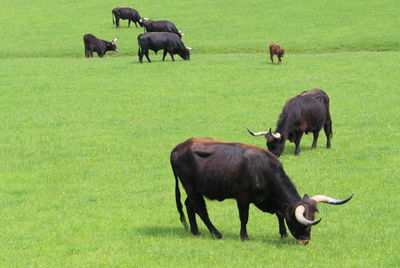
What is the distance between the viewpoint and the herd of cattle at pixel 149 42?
133 ft

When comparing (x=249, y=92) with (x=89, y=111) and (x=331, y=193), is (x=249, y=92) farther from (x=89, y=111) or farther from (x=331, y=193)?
(x=331, y=193)

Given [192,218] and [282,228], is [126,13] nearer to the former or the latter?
[192,218]

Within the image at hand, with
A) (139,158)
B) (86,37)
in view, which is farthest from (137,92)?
(86,37)

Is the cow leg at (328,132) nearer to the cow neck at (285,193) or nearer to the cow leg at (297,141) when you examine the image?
the cow leg at (297,141)

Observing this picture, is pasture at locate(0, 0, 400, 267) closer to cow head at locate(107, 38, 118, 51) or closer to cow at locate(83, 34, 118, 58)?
cow head at locate(107, 38, 118, 51)

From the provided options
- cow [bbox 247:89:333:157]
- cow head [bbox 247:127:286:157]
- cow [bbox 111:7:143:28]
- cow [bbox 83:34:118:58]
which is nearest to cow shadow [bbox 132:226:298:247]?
cow head [bbox 247:127:286:157]

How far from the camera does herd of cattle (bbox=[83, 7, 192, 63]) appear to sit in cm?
4050

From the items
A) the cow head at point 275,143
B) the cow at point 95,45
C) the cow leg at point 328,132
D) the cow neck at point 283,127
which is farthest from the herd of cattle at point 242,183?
the cow at point 95,45

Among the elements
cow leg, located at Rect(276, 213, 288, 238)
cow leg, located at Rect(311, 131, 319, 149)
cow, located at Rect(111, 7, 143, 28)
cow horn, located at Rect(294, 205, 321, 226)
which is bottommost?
cow, located at Rect(111, 7, 143, 28)

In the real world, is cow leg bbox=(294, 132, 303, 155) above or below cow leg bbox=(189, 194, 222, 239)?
below

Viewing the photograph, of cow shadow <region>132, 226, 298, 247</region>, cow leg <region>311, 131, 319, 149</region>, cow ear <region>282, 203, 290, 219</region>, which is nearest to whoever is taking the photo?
cow ear <region>282, 203, 290, 219</region>

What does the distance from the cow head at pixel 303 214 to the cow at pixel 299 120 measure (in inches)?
276

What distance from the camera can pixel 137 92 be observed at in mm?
31578

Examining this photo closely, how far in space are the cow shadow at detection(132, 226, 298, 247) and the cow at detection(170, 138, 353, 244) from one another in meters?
0.19
